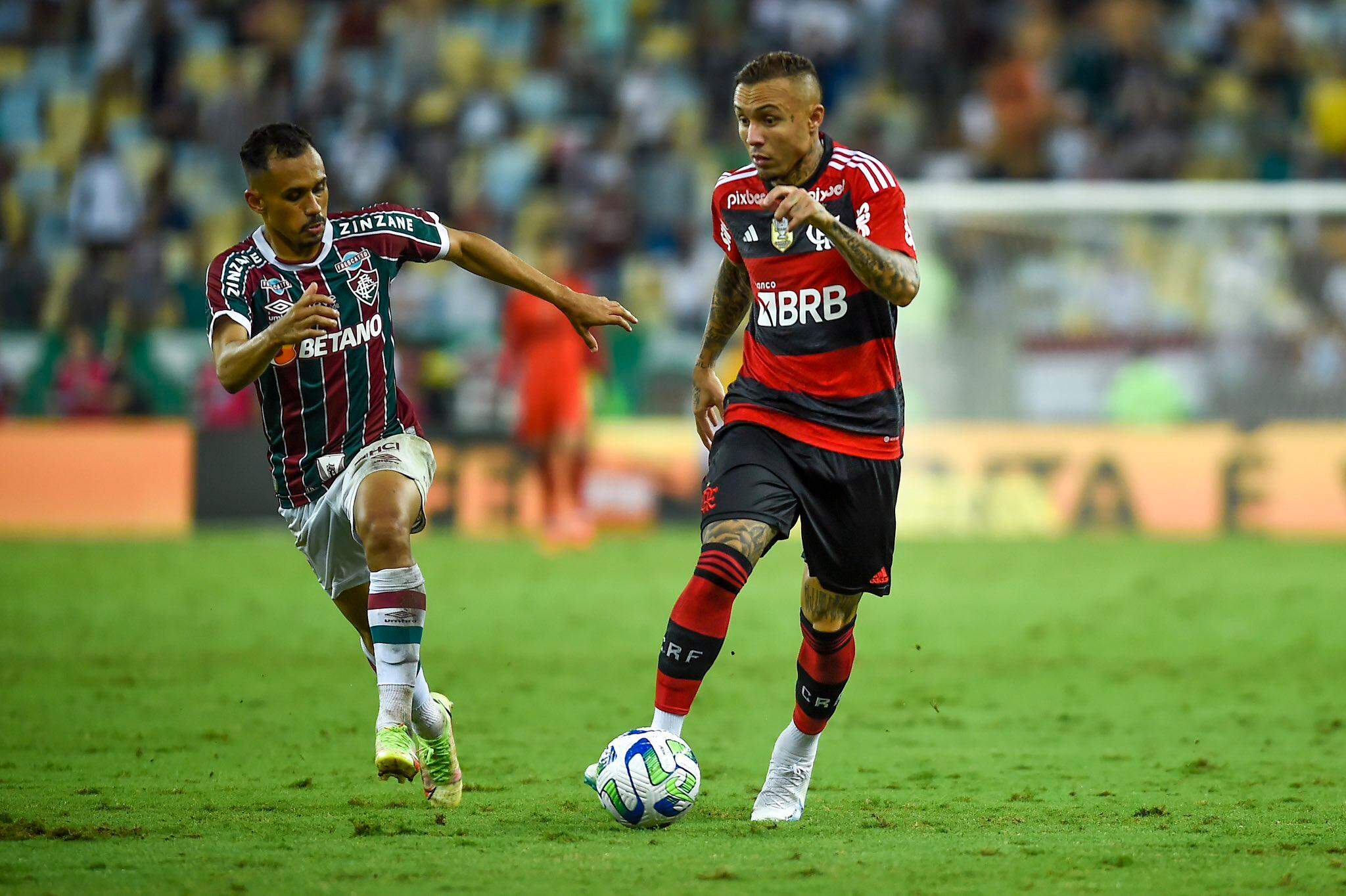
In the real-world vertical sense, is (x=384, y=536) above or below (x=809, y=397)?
below

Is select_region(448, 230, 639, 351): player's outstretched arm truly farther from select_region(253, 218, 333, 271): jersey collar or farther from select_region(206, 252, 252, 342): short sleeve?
select_region(206, 252, 252, 342): short sleeve

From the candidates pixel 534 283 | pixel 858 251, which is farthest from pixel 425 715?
pixel 858 251

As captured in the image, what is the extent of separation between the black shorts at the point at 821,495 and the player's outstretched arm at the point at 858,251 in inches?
22.3

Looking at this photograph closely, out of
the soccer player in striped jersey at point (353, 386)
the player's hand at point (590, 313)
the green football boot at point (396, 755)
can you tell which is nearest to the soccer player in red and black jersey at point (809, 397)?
the player's hand at point (590, 313)

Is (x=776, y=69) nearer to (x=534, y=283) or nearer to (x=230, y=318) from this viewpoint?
(x=534, y=283)

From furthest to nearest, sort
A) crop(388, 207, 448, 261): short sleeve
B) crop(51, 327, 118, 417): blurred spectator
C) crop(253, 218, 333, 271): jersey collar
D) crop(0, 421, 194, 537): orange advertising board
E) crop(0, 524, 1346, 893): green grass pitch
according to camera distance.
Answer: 1. crop(51, 327, 118, 417): blurred spectator
2. crop(0, 421, 194, 537): orange advertising board
3. crop(388, 207, 448, 261): short sleeve
4. crop(253, 218, 333, 271): jersey collar
5. crop(0, 524, 1346, 893): green grass pitch

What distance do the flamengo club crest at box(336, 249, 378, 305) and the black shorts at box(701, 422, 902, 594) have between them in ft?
4.45

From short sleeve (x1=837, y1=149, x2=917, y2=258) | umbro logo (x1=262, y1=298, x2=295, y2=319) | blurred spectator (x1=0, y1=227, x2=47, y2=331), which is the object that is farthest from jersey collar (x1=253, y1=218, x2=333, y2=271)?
blurred spectator (x1=0, y1=227, x2=47, y2=331)

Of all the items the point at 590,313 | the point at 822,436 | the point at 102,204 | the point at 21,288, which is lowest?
the point at 822,436

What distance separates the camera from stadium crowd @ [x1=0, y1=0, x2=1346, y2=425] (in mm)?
18562

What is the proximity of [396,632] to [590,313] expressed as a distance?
125 cm

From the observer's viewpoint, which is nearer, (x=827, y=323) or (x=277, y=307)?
(x=827, y=323)

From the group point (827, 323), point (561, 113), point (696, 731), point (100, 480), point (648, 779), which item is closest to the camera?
point (648, 779)

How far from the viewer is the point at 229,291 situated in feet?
18.9
